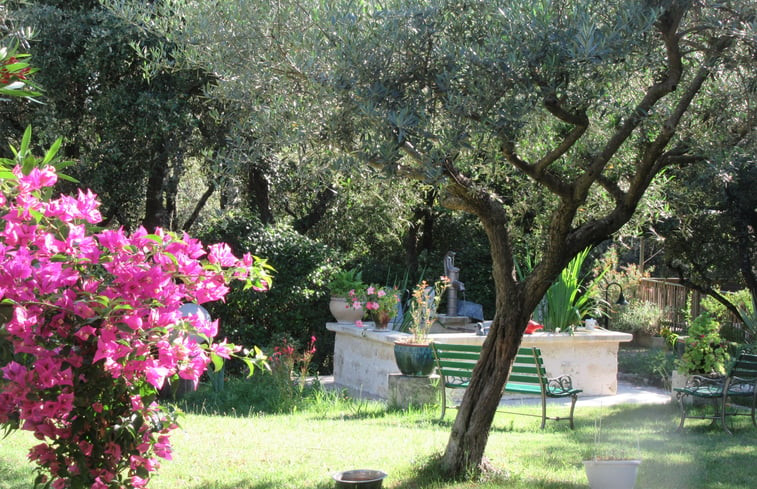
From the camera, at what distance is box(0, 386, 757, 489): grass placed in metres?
5.37

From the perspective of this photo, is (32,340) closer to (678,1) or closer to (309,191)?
(678,1)

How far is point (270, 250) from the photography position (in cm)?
1198

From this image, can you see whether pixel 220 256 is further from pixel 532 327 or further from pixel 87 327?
pixel 532 327

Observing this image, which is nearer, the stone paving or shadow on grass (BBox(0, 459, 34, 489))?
shadow on grass (BBox(0, 459, 34, 489))

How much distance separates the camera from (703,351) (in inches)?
327

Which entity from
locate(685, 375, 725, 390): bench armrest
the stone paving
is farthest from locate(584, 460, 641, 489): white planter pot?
the stone paving

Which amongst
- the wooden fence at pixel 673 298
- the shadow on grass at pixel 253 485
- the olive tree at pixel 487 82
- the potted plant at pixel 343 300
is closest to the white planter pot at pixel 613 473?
the olive tree at pixel 487 82

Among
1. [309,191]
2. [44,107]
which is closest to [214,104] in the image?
[44,107]

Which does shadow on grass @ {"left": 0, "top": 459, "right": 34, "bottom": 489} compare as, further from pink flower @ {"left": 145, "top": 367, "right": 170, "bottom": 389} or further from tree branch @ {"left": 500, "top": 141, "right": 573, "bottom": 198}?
tree branch @ {"left": 500, "top": 141, "right": 573, "bottom": 198}

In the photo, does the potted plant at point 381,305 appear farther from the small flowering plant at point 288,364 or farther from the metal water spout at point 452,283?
the metal water spout at point 452,283

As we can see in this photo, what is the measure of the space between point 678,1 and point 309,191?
1015cm

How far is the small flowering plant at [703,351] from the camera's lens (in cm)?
824

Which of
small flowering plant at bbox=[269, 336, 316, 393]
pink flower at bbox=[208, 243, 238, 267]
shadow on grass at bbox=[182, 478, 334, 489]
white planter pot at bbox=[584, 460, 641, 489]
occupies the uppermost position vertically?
pink flower at bbox=[208, 243, 238, 267]

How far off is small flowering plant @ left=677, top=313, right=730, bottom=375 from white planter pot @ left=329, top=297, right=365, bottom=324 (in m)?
4.64
